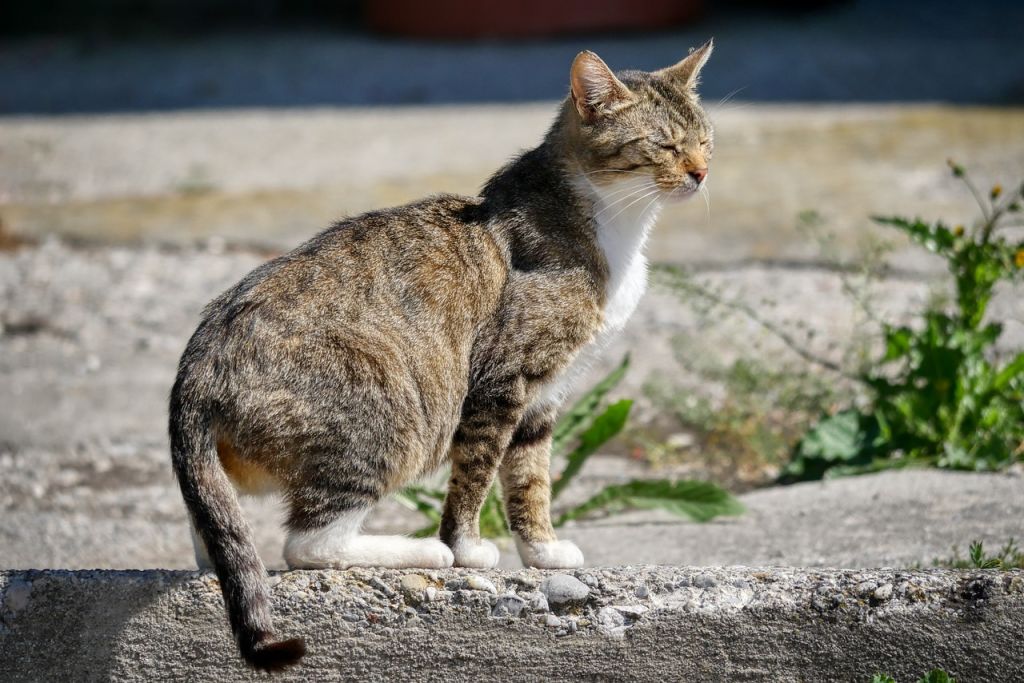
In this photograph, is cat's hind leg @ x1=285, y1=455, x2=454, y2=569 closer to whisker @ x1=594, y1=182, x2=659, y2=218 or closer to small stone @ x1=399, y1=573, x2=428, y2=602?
small stone @ x1=399, y1=573, x2=428, y2=602

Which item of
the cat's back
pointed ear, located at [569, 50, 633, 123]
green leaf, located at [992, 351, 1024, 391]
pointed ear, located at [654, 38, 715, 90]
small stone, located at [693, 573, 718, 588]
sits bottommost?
small stone, located at [693, 573, 718, 588]

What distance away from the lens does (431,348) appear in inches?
128

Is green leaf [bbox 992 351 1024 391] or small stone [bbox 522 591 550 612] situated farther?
green leaf [bbox 992 351 1024 391]

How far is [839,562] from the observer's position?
3670mm

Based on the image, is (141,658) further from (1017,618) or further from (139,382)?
(139,382)

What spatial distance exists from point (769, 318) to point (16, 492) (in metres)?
3.28

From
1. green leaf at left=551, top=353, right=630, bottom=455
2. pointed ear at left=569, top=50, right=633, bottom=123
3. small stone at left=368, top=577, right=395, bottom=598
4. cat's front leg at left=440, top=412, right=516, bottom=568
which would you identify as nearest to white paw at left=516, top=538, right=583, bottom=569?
cat's front leg at left=440, top=412, right=516, bottom=568

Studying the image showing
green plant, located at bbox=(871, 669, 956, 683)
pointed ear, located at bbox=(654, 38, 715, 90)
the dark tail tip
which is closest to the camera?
the dark tail tip

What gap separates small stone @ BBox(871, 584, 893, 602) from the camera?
9.82ft

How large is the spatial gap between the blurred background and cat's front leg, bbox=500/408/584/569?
0.48 m

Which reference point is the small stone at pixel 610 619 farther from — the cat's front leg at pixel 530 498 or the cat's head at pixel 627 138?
the cat's head at pixel 627 138

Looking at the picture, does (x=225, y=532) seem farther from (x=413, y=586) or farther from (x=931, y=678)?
(x=931, y=678)

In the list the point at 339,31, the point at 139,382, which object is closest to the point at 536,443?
the point at 139,382

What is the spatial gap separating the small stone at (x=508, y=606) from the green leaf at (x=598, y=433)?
1.15m
